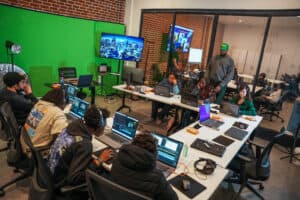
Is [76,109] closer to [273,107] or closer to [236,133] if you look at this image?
[236,133]

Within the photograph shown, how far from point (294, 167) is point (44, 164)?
386cm

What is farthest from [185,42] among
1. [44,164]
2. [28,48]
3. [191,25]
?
[44,164]

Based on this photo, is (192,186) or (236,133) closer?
(192,186)

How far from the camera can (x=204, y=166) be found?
80.8 inches

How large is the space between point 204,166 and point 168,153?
336 mm

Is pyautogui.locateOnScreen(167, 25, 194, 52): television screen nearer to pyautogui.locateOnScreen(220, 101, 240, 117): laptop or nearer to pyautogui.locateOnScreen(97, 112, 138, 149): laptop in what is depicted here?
pyautogui.locateOnScreen(220, 101, 240, 117): laptop

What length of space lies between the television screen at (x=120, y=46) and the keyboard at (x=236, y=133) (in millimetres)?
3744

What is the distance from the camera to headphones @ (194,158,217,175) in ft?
6.58

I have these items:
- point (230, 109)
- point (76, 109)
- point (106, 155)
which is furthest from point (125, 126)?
point (230, 109)

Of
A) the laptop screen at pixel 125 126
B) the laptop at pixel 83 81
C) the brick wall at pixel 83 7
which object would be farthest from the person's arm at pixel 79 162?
the brick wall at pixel 83 7

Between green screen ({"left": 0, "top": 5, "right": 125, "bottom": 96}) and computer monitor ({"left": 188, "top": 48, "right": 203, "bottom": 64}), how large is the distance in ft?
8.35

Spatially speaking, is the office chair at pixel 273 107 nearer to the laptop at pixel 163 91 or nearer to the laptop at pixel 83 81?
the laptop at pixel 163 91

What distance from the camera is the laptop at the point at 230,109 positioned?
3826 mm

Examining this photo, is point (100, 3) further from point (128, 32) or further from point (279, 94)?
point (279, 94)
